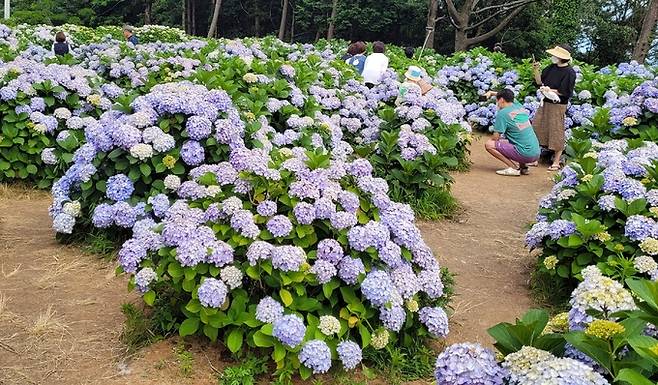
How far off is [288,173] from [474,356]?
154cm

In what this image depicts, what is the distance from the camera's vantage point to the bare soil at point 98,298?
2.99 m

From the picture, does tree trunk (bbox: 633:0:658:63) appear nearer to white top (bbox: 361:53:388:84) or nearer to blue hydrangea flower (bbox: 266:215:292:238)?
white top (bbox: 361:53:388:84)

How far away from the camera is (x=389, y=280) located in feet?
9.75

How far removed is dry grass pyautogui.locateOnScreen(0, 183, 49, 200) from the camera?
18.2 feet

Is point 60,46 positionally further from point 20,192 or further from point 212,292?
point 212,292

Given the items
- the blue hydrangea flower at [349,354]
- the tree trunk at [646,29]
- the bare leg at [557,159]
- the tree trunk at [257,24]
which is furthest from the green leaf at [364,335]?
the tree trunk at [257,24]

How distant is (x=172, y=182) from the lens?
3975 mm

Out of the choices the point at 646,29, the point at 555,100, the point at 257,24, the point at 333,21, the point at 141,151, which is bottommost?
the point at 141,151

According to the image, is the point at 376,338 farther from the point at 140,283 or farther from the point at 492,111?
the point at 492,111

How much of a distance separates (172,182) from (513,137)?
16.1 feet

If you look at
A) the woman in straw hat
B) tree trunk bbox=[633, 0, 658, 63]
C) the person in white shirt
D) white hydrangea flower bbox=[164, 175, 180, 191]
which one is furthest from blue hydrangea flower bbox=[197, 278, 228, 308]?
tree trunk bbox=[633, 0, 658, 63]

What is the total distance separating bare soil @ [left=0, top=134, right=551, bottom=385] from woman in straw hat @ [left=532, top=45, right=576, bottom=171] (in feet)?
7.45

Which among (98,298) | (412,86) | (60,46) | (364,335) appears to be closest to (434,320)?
(364,335)

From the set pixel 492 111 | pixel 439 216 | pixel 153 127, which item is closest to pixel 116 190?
pixel 153 127
